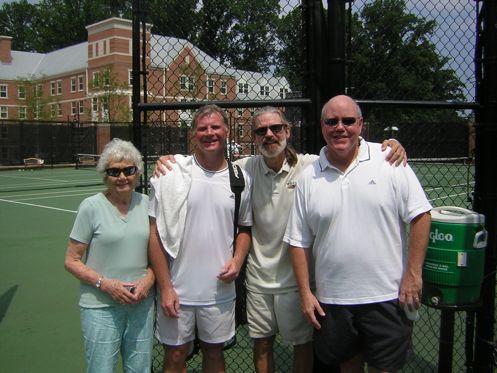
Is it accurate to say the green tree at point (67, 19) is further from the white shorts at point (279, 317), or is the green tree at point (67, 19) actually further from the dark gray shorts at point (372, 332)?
the dark gray shorts at point (372, 332)

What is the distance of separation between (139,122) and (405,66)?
4.19 metres

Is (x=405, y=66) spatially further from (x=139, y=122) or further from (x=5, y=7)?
(x=5, y=7)

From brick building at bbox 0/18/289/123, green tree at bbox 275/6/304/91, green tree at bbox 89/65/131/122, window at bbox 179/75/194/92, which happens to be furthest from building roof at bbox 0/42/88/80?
green tree at bbox 275/6/304/91

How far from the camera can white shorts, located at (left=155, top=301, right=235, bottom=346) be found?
284 centimetres

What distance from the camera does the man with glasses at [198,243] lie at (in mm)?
2756

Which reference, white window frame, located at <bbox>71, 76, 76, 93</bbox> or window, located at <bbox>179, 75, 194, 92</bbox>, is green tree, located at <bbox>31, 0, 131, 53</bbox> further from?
window, located at <bbox>179, 75, 194, 92</bbox>

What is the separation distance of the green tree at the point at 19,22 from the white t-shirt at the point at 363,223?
3223 inches

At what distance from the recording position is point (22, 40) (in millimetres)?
75938

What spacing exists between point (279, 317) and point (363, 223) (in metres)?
0.82

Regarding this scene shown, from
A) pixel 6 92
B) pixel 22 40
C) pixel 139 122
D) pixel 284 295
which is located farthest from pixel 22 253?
pixel 22 40

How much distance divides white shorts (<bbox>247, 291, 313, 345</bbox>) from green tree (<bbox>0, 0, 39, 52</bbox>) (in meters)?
81.5

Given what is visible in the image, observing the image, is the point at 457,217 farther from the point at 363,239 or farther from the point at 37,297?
the point at 37,297

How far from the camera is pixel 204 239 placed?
2.78m

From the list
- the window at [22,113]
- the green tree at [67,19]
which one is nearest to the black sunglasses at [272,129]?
the window at [22,113]
